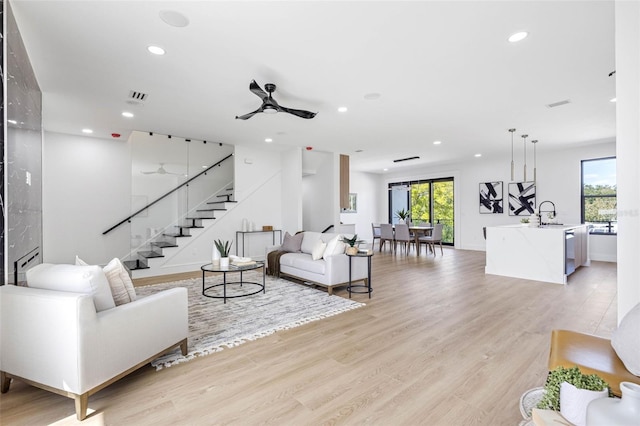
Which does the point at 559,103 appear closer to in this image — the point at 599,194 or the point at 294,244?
the point at 599,194

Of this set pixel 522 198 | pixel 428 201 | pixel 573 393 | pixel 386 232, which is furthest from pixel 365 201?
pixel 573 393

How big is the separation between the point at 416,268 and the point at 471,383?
172 inches

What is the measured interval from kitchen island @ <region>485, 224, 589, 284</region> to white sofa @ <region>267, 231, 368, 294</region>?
291 centimetres

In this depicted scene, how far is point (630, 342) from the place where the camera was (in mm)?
1433

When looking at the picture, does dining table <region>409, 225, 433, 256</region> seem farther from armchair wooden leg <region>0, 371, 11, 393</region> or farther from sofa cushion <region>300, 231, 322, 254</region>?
armchair wooden leg <region>0, 371, 11, 393</region>

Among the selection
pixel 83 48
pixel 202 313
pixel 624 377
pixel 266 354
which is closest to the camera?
pixel 624 377

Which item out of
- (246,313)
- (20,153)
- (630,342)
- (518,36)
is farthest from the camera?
(246,313)

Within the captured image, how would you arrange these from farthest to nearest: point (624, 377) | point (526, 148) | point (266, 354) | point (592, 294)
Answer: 1. point (526, 148)
2. point (592, 294)
3. point (266, 354)
4. point (624, 377)

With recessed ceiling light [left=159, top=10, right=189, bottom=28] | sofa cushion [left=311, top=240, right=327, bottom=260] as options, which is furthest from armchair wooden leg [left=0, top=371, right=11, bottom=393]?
sofa cushion [left=311, top=240, right=327, bottom=260]

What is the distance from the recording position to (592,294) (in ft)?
14.6

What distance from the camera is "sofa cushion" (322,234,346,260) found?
4.55 metres

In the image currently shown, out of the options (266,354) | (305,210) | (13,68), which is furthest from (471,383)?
(305,210)

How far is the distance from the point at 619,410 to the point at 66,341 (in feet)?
8.30

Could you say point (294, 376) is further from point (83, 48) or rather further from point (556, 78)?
point (556, 78)
